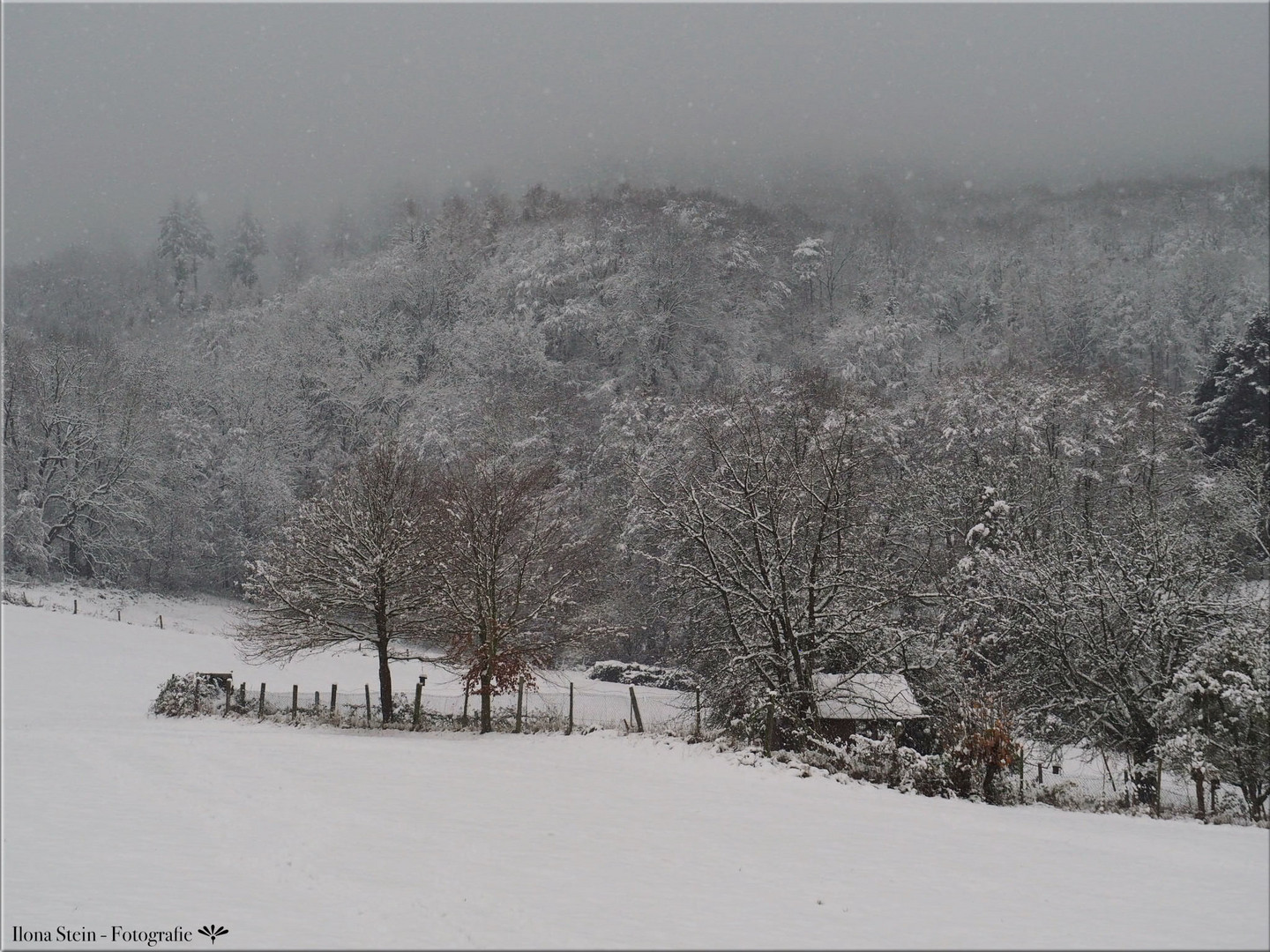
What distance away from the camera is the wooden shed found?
18250mm

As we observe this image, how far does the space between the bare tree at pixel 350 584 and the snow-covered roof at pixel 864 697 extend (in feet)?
38.1

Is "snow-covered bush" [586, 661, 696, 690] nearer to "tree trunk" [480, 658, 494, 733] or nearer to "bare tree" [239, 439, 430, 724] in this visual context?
"bare tree" [239, 439, 430, 724]

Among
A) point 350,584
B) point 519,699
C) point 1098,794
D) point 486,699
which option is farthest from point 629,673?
point 1098,794

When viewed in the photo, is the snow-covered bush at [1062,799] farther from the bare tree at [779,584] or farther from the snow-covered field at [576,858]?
the bare tree at [779,584]

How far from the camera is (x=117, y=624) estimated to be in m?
37.2

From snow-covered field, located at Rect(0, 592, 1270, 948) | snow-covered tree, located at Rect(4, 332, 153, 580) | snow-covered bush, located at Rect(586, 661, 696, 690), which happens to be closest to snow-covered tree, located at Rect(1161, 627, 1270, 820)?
snow-covered field, located at Rect(0, 592, 1270, 948)

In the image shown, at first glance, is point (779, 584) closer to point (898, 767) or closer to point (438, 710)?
point (898, 767)

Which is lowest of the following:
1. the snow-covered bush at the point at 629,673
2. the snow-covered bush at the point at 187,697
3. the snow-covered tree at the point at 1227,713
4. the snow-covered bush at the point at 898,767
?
the snow-covered bush at the point at 629,673

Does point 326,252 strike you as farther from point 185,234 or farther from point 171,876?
point 171,876

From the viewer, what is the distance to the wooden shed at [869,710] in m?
18.2

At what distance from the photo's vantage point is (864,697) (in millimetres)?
18547

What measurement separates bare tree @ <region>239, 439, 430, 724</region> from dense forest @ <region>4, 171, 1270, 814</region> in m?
0.38

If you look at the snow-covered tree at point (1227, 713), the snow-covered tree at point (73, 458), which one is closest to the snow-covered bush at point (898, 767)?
the snow-covered tree at point (1227, 713)

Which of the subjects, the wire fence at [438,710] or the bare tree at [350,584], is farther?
the bare tree at [350,584]
